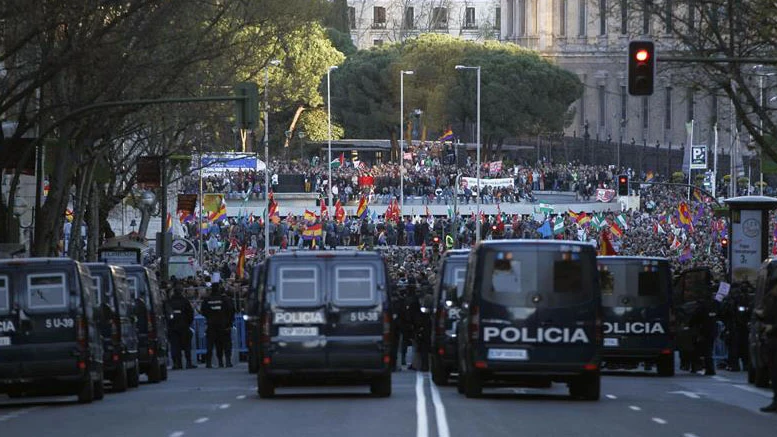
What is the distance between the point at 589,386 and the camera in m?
25.2

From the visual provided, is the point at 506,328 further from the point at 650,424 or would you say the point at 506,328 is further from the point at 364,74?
the point at 364,74

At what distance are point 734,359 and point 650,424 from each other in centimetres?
1512

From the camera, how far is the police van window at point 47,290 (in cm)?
2531

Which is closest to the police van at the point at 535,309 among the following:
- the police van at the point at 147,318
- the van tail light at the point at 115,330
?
the van tail light at the point at 115,330

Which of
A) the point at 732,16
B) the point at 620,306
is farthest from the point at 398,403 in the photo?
the point at 732,16

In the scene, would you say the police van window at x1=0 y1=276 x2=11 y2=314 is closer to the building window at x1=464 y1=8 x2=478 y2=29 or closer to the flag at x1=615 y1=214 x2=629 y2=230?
the flag at x1=615 y1=214 x2=629 y2=230

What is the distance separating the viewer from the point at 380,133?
13688 centimetres

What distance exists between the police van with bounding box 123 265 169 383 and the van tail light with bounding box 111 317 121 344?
8.59 feet

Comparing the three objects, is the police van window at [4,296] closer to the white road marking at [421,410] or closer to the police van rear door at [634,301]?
the white road marking at [421,410]

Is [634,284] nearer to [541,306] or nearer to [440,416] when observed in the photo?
[541,306]

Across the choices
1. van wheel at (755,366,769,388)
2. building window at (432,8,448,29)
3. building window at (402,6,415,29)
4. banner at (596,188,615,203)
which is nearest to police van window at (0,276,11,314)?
van wheel at (755,366,769,388)

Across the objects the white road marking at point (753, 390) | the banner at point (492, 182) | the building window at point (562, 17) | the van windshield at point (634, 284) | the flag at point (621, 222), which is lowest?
the white road marking at point (753, 390)

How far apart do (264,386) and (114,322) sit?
4.03 m

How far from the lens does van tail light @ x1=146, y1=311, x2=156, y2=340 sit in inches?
1303
